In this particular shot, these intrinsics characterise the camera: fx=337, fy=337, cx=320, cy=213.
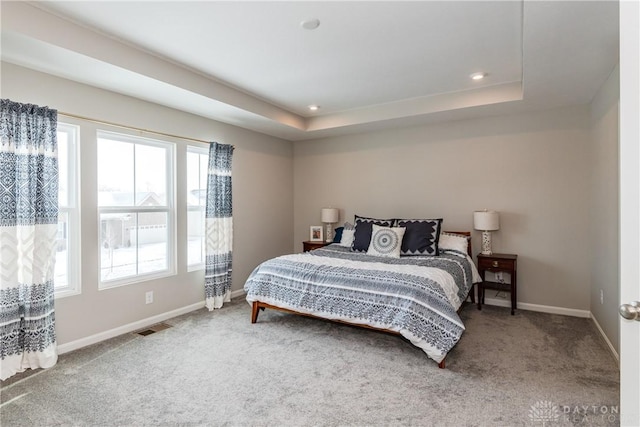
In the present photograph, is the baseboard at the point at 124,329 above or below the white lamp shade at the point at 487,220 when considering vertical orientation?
below

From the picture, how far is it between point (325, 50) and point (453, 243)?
2627mm

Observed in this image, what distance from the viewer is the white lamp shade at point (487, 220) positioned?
12.9 feet

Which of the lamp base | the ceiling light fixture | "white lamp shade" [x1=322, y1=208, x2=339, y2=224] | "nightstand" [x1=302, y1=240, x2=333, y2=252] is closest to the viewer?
the ceiling light fixture

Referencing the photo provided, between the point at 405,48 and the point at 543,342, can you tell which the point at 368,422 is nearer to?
the point at 543,342

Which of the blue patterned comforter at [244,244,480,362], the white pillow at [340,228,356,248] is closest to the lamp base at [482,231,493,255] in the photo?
the blue patterned comforter at [244,244,480,362]

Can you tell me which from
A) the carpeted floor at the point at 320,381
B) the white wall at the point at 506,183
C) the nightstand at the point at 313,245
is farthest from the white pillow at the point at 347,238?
the carpeted floor at the point at 320,381

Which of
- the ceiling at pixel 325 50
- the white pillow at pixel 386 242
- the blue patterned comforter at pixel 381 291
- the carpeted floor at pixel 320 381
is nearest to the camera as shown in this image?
the carpeted floor at pixel 320 381

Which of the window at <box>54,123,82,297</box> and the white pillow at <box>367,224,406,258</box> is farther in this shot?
the white pillow at <box>367,224,406,258</box>

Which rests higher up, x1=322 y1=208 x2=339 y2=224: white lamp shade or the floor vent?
x1=322 y1=208 x2=339 y2=224: white lamp shade

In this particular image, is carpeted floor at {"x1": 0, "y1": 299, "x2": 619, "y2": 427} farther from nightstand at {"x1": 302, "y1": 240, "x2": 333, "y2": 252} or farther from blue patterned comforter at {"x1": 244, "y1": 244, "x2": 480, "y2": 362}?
nightstand at {"x1": 302, "y1": 240, "x2": 333, "y2": 252}

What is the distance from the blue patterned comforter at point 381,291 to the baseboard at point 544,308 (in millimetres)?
613

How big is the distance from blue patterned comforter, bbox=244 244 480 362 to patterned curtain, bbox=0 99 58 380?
5.67 feet

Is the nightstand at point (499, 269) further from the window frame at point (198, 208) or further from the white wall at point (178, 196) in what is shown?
the window frame at point (198, 208)

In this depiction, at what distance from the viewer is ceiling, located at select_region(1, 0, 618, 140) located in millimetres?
2213
